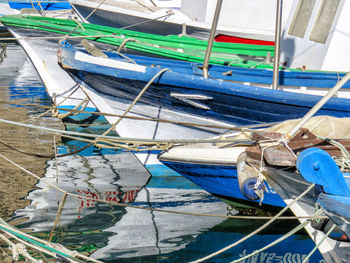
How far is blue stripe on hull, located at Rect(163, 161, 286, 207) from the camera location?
216 inches

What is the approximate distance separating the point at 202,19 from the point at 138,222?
8.84 m

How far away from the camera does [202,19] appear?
13.3 metres

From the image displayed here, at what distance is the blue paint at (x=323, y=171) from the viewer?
3.03 metres

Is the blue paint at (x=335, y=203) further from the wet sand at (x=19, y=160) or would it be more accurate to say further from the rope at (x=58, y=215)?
A: the wet sand at (x=19, y=160)

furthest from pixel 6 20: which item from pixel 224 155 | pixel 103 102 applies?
pixel 224 155

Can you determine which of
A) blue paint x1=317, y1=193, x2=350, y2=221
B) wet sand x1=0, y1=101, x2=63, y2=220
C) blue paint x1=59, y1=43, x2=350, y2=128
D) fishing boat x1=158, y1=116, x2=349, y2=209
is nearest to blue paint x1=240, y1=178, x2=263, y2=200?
fishing boat x1=158, y1=116, x2=349, y2=209

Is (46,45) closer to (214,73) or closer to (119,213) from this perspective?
→ (214,73)

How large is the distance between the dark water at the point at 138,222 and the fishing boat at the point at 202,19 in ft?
18.9

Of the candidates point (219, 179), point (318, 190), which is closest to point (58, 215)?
point (219, 179)

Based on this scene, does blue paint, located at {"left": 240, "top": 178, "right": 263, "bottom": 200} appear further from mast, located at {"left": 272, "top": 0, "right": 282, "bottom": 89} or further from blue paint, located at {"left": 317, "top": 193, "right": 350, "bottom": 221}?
mast, located at {"left": 272, "top": 0, "right": 282, "bottom": 89}

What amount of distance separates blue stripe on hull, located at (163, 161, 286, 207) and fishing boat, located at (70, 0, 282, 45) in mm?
6767

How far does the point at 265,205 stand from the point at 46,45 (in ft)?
22.1

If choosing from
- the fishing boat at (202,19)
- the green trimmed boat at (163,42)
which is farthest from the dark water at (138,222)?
the fishing boat at (202,19)

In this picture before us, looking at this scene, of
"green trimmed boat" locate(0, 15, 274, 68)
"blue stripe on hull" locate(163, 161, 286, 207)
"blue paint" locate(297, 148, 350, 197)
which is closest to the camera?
"blue paint" locate(297, 148, 350, 197)
